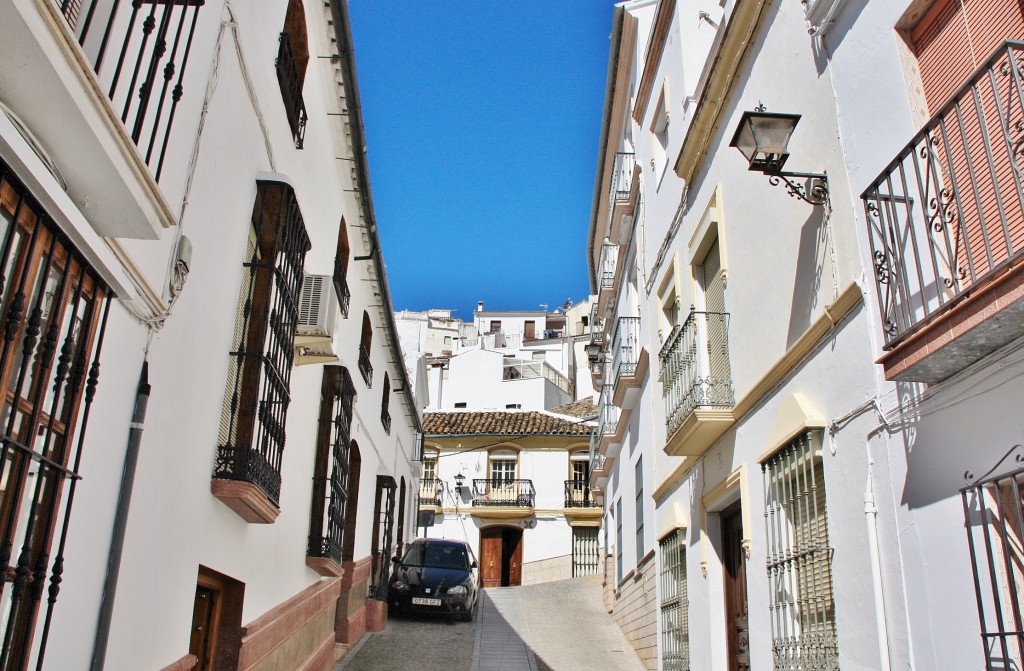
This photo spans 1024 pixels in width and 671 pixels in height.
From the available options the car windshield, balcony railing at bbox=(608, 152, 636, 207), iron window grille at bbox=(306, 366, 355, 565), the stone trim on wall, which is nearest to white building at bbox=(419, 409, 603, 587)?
the car windshield

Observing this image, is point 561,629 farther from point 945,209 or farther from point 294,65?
point 945,209

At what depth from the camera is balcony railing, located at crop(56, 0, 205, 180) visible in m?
3.73

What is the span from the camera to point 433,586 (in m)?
14.7

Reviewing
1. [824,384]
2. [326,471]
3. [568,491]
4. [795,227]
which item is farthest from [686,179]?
[568,491]

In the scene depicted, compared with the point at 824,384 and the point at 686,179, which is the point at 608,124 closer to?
the point at 686,179

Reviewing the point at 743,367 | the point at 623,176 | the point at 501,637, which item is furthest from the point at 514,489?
the point at 743,367

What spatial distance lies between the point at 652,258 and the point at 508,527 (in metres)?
19.2

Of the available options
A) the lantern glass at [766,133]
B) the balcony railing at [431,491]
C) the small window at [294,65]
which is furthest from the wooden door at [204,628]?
the balcony railing at [431,491]

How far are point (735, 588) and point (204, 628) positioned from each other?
14.7 feet

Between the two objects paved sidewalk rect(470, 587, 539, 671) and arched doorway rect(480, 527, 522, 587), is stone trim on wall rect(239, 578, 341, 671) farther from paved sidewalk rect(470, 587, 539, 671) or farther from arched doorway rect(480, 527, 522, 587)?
arched doorway rect(480, 527, 522, 587)

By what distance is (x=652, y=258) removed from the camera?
454 inches

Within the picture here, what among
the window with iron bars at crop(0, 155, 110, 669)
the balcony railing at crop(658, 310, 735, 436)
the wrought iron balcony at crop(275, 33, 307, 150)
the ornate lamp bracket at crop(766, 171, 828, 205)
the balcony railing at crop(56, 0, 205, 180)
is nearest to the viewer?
the window with iron bars at crop(0, 155, 110, 669)

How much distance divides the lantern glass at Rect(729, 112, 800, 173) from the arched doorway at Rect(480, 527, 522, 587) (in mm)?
24315

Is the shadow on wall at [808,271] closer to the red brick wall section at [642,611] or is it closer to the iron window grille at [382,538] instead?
the red brick wall section at [642,611]
